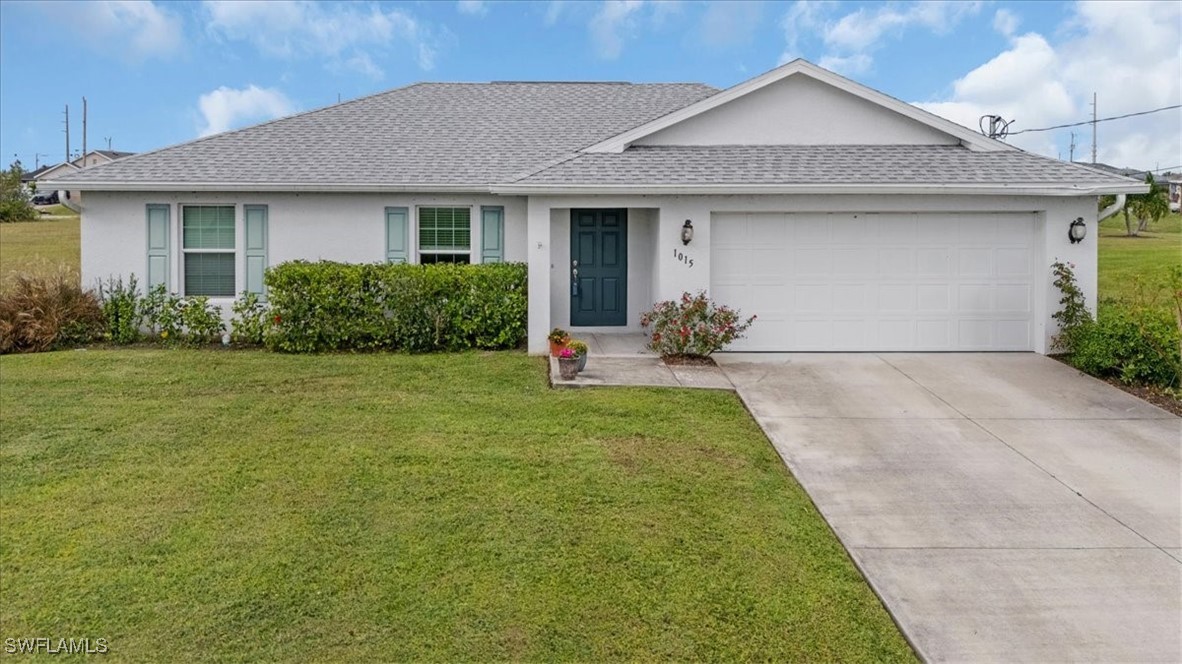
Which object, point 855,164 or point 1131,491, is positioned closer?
point 1131,491

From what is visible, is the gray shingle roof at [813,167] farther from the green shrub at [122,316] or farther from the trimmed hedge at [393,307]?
the green shrub at [122,316]

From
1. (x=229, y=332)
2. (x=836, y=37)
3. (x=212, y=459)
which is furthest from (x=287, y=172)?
(x=836, y=37)

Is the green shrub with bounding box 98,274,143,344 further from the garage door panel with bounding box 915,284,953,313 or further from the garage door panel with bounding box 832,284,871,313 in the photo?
the garage door panel with bounding box 915,284,953,313

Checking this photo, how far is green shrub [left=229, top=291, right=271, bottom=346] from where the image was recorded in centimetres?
1264

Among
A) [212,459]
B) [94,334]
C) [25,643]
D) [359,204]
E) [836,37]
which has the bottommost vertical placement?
[25,643]

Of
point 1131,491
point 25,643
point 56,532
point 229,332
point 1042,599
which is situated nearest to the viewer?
point 25,643

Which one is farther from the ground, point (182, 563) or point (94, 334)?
point (94, 334)

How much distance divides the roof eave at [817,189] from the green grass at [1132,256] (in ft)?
12.6

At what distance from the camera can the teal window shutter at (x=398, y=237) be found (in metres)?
13.4

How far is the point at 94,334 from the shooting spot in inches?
511

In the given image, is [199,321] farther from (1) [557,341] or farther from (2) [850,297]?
(2) [850,297]

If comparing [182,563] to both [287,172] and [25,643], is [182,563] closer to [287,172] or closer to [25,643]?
[25,643]

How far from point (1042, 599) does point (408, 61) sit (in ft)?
66.1

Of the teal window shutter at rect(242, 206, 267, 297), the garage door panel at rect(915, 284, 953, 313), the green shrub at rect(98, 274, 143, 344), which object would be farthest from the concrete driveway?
the green shrub at rect(98, 274, 143, 344)
